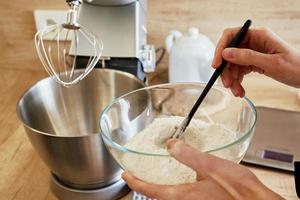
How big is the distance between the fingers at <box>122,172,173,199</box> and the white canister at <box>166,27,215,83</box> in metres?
0.37

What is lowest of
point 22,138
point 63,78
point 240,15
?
point 22,138

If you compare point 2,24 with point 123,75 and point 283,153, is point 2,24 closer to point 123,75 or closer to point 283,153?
point 123,75

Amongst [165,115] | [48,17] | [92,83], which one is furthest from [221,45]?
[48,17]

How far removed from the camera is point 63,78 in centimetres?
73

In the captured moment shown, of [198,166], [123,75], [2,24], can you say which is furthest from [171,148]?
[2,24]

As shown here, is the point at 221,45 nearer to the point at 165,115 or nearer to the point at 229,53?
the point at 229,53

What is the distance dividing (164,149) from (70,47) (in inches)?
17.7

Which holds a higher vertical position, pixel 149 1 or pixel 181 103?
pixel 149 1

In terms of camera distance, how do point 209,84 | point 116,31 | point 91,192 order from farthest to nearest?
point 116,31
point 91,192
point 209,84

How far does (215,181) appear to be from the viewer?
1.29 ft

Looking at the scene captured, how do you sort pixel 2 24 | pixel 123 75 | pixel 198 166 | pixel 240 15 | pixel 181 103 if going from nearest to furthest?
1. pixel 198 166
2. pixel 181 103
3. pixel 123 75
4. pixel 240 15
5. pixel 2 24

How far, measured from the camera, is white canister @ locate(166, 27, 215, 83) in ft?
2.48

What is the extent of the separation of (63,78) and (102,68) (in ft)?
0.27

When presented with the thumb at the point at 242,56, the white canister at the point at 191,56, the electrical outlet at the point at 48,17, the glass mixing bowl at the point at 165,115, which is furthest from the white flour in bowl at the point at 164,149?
the electrical outlet at the point at 48,17
